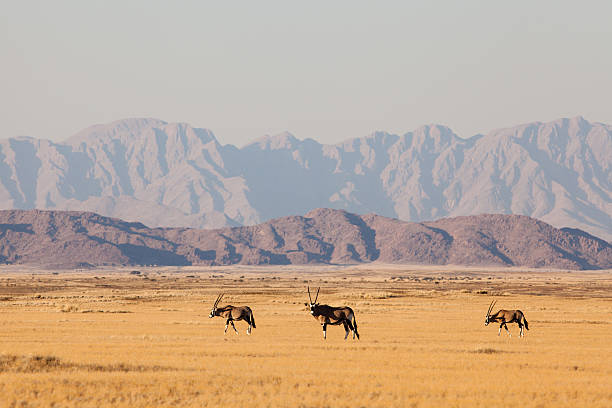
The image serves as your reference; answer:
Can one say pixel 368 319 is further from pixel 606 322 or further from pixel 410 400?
pixel 410 400

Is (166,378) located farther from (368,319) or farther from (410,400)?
(368,319)

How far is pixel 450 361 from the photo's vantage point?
1174 inches

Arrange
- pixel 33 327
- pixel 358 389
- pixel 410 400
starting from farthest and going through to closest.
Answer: pixel 33 327, pixel 358 389, pixel 410 400

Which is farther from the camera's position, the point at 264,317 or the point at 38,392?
the point at 264,317

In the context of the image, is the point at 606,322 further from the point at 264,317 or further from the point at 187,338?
the point at 187,338

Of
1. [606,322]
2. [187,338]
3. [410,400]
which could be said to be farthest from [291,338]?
[606,322]

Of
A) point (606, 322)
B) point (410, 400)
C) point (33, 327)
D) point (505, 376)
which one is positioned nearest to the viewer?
point (410, 400)

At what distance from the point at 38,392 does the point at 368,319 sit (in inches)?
1341

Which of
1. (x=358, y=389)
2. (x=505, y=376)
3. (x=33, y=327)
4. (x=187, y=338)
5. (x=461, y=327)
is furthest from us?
(x=461, y=327)

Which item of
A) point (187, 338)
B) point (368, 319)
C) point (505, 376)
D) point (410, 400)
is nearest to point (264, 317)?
point (368, 319)

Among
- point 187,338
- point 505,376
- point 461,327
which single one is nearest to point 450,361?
point 505,376

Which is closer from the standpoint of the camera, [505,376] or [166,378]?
[166,378]

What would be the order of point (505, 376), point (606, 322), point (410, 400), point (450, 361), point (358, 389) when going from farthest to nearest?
point (606, 322) < point (450, 361) < point (505, 376) < point (358, 389) < point (410, 400)

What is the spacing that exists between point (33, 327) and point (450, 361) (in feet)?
78.9
